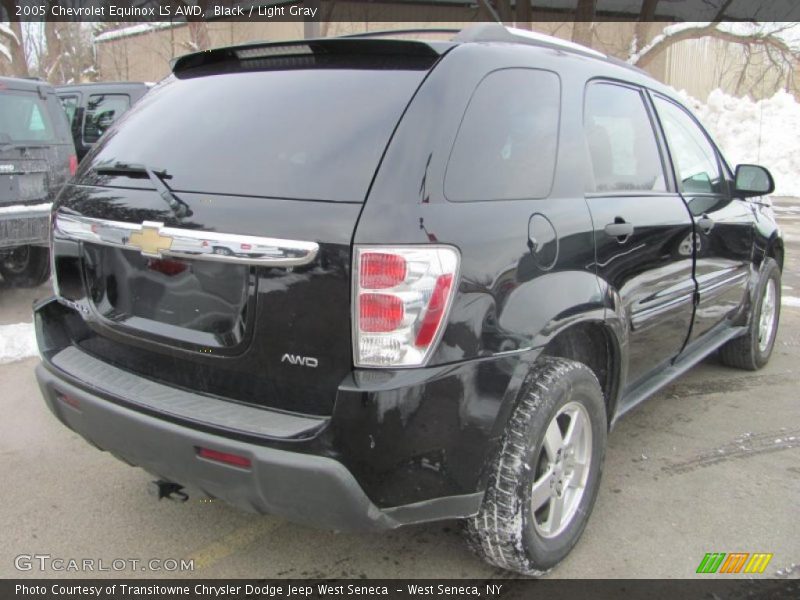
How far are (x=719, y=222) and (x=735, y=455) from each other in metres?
1.25

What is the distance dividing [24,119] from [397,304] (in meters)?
5.63

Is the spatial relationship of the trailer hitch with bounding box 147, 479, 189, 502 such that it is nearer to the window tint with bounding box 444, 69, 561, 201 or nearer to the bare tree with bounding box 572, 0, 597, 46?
the window tint with bounding box 444, 69, 561, 201

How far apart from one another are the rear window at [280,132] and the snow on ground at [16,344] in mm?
3066

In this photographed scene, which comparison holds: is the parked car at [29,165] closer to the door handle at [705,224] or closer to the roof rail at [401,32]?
the roof rail at [401,32]

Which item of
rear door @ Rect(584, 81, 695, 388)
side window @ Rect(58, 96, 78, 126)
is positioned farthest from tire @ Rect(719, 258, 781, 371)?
side window @ Rect(58, 96, 78, 126)

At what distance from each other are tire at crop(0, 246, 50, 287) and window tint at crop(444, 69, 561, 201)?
568 cm

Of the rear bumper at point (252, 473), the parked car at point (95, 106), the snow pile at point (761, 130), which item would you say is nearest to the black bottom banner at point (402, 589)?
the rear bumper at point (252, 473)

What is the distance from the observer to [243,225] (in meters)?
2.02

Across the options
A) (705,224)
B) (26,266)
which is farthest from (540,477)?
(26,266)

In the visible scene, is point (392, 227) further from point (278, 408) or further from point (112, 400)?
point (112, 400)

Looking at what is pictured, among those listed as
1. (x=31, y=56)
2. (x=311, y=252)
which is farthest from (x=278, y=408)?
(x=31, y=56)

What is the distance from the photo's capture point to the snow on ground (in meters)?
4.95

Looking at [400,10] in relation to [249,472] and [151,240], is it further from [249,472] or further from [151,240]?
[249,472]

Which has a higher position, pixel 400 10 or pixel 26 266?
pixel 400 10
